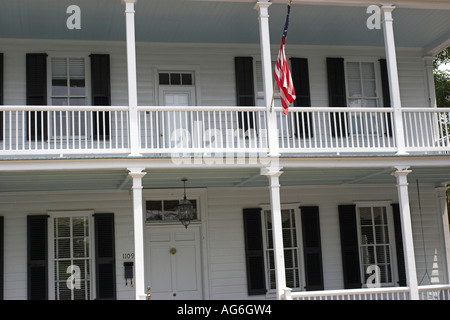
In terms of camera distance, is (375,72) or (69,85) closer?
(69,85)

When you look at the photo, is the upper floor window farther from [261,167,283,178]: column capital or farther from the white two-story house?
[261,167,283,178]: column capital

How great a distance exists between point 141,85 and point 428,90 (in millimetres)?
7103

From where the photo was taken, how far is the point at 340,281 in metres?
13.7

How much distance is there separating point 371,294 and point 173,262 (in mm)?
4424

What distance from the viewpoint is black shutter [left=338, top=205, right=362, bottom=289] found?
13.5 meters

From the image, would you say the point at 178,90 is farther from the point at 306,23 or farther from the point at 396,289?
the point at 396,289

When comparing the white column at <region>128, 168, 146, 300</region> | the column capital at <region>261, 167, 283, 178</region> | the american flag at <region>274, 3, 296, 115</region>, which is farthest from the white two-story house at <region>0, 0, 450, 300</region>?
the american flag at <region>274, 3, 296, 115</region>

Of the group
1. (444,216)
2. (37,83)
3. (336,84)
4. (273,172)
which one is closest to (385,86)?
(336,84)

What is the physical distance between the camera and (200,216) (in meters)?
13.4

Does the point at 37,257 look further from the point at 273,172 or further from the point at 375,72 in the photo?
the point at 375,72

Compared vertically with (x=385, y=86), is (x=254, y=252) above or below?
below
